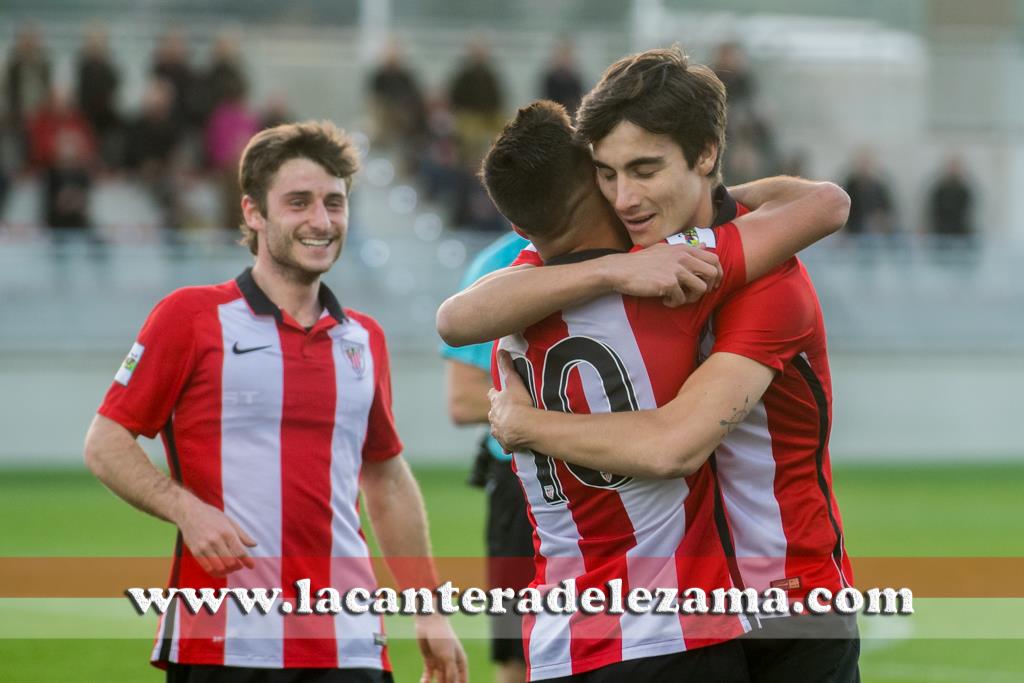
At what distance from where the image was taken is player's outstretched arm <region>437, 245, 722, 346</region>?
9.45 feet

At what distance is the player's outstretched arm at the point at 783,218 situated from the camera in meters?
3.04

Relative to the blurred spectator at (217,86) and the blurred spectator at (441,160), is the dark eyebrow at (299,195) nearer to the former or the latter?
the blurred spectator at (217,86)

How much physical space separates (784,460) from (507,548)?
2.32 m

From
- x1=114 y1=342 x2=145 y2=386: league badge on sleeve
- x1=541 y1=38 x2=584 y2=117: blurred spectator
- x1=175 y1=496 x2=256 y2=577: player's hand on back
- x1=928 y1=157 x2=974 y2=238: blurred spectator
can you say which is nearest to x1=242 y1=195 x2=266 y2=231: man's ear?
x1=114 y1=342 x2=145 y2=386: league badge on sleeve

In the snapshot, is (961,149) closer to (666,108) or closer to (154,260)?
(154,260)

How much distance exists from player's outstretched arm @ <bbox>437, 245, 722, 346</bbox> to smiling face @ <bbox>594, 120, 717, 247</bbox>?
11 cm

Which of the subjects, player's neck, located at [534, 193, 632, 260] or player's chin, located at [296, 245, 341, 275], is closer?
player's neck, located at [534, 193, 632, 260]

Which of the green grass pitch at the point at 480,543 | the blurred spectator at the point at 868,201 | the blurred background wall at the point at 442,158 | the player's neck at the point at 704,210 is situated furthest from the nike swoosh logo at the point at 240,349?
the blurred spectator at the point at 868,201

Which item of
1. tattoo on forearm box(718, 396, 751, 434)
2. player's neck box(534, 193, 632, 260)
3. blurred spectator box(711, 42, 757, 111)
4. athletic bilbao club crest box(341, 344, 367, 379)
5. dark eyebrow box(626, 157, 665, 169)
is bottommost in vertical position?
tattoo on forearm box(718, 396, 751, 434)

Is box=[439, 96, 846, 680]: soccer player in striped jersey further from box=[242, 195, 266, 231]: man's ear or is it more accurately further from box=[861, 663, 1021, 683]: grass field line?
box=[861, 663, 1021, 683]: grass field line

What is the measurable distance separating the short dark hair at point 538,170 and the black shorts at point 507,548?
7.55 feet

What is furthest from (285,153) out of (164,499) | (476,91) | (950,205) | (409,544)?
(950,205)

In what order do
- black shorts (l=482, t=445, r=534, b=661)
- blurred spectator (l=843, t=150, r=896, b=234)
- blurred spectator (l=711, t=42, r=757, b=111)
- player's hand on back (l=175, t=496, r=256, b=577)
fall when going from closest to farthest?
1. player's hand on back (l=175, t=496, r=256, b=577)
2. black shorts (l=482, t=445, r=534, b=661)
3. blurred spectator (l=711, t=42, r=757, b=111)
4. blurred spectator (l=843, t=150, r=896, b=234)

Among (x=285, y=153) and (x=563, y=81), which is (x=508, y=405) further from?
(x=563, y=81)
